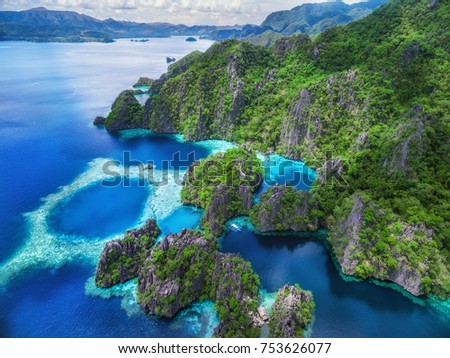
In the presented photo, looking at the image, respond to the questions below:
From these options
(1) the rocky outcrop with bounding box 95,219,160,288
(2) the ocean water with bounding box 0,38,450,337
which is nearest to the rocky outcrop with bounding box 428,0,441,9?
(2) the ocean water with bounding box 0,38,450,337

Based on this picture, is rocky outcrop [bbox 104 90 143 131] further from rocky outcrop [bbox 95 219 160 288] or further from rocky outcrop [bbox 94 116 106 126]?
rocky outcrop [bbox 95 219 160 288]

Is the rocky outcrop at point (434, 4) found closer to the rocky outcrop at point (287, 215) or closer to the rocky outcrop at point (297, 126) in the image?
the rocky outcrop at point (297, 126)

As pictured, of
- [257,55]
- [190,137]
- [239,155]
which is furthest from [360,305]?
[257,55]

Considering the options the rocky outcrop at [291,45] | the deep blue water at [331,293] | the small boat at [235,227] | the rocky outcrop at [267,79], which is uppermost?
the rocky outcrop at [291,45]

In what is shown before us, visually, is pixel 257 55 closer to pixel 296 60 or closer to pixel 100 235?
pixel 296 60

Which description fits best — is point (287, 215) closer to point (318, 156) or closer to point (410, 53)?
point (318, 156)

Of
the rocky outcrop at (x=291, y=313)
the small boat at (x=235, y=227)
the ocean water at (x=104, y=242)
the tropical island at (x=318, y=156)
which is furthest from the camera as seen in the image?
the small boat at (x=235, y=227)

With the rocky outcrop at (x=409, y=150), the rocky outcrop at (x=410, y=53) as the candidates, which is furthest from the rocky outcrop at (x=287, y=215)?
the rocky outcrop at (x=410, y=53)

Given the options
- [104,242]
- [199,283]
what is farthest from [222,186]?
[104,242]
